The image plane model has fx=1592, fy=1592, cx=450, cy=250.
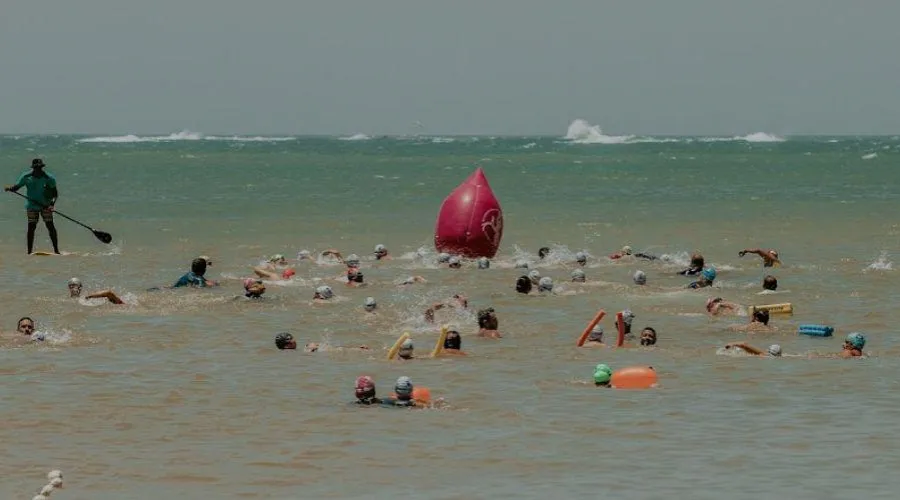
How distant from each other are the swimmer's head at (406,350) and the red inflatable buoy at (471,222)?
44.6ft

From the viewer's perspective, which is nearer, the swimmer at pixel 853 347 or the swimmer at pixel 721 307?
the swimmer at pixel 853 347

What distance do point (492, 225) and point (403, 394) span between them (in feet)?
58.1

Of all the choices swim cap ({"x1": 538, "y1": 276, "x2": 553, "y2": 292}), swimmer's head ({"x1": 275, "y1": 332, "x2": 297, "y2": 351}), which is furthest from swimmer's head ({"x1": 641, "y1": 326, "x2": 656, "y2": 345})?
swim cap ({"x1": 538, "y1": 276, "x2": 553, "y2": 292})

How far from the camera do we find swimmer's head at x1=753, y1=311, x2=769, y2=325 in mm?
25219

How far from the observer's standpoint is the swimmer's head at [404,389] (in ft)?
60.8

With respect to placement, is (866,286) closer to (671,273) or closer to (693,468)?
(671,273)

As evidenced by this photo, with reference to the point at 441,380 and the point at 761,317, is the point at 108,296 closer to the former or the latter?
the point at 441,380

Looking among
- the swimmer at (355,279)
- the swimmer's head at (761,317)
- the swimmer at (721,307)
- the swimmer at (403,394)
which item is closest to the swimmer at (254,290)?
the swimmer at (355,279)

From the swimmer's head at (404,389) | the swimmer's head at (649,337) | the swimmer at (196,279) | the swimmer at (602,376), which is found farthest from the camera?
the swimmer at (196,279)

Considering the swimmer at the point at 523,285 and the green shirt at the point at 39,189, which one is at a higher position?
the green shirt at the point at 39,189

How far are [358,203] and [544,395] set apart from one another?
154 ft

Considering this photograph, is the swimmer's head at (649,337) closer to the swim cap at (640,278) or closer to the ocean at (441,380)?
the ocean at (441,380)

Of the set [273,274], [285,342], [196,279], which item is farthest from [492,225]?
[285,342]

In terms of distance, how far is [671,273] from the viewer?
34.6 metres
